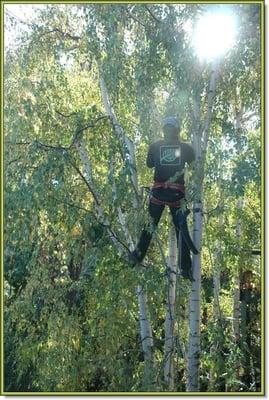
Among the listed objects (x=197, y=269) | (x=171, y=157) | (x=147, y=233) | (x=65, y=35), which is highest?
(x=65, y=35)

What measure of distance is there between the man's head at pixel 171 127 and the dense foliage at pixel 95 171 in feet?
1.14

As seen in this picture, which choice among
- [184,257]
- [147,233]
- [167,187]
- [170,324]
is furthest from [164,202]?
[170,324]

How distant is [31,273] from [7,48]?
2.11 meters

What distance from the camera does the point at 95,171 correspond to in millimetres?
4949

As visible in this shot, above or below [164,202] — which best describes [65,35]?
above

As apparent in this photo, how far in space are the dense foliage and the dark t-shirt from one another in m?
0.13

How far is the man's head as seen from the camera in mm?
3986

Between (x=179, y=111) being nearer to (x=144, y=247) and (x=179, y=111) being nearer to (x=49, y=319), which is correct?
(x=144, y=247)

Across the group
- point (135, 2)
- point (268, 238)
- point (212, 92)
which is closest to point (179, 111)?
point (212, 92)

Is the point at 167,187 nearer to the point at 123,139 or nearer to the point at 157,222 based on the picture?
the point at 157,222

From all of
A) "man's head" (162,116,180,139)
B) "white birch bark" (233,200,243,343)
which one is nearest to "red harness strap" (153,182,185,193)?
"man's head" (162,116,180,139)

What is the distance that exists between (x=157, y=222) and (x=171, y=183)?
0.35 meters

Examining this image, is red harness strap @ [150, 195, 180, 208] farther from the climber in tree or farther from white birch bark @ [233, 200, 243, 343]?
white birch bark @ [233, 200, 243, 343]

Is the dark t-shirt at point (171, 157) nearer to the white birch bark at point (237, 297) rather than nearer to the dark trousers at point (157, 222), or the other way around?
the dark trousers at point (157, 222)
